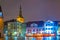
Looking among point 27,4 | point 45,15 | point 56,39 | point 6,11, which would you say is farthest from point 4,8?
point 56,39

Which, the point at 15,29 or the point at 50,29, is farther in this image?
the point at 15,29

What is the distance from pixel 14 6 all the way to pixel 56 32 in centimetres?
82

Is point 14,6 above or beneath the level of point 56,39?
above

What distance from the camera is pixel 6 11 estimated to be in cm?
459

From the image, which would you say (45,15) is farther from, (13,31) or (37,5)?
(13,31)

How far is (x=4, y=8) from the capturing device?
4621 mm

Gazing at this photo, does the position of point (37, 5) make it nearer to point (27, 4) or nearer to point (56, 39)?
point (27, 4)

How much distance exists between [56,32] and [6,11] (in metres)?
0.90

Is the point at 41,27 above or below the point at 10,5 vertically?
below

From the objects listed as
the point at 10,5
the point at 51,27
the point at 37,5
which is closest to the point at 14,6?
the point at 10,5

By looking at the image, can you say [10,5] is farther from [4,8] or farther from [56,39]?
[56,39]

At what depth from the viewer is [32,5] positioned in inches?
182

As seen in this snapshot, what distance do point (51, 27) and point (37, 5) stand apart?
448 millimetres

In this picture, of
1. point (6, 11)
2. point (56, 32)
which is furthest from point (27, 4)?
point (56, 32)
